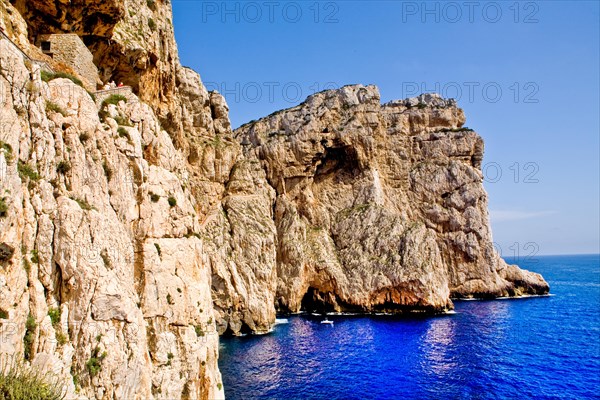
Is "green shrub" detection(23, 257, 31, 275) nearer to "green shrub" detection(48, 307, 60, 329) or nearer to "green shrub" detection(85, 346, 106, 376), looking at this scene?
"green shrub" detection(48, 307, 60, 329)

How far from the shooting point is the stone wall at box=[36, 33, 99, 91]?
22.0m

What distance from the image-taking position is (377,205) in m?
82.6

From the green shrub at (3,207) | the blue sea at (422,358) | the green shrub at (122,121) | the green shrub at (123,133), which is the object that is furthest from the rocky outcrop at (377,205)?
the green shrub at (3,207)

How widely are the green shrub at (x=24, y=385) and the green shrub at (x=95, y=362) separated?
5.98ft

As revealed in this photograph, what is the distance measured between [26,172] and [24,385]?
7.81 meters

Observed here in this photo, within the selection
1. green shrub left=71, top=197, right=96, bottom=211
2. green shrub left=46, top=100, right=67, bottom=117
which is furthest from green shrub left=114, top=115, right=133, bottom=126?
green shrub left=71, top=197, right=96, bottom=211

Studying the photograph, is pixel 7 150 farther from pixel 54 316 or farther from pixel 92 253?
pixel 54 316

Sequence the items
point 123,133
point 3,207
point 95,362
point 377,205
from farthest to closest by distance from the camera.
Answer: point 377,205, point 123,133, point 95,362, point 3,207

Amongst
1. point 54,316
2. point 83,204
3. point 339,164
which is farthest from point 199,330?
point 339,164

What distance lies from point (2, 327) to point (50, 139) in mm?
7717

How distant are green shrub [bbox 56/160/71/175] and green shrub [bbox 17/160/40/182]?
1161mm

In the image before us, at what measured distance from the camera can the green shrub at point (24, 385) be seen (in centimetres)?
1162

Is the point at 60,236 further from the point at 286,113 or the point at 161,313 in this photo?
the point at 286,113

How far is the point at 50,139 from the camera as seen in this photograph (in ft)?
55.9
